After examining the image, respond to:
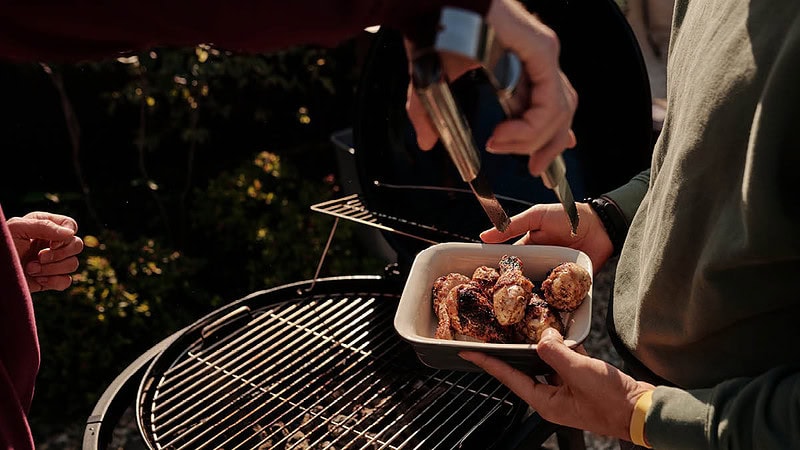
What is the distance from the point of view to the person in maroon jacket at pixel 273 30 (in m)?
0.83

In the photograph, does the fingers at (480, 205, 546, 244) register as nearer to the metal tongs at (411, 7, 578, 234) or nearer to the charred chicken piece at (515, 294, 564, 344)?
the charred chicken piece at (515, 294, 564, 344)

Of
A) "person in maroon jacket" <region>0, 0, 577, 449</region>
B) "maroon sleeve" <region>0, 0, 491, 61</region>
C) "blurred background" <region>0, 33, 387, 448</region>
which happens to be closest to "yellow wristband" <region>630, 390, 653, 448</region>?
"person in maroon jacket" <region>0, 0, 577, 449</region>

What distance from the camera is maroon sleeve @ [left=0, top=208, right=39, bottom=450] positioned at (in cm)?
113

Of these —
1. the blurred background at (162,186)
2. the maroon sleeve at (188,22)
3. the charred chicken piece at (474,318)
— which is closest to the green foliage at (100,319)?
the blurred background at (162,186)

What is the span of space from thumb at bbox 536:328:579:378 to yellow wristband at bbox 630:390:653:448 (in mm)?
127

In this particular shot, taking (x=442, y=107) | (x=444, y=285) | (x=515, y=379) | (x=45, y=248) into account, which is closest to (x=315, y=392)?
(x=444, y=285)

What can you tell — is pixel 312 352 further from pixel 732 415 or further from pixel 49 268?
pixel 732 415

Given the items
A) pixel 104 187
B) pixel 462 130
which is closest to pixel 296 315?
pixel 462 130

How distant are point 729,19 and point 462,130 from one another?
0.48 metres

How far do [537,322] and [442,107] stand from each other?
62 cm

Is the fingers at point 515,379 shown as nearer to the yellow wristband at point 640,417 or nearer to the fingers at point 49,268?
the yellow wristband at point 640,417

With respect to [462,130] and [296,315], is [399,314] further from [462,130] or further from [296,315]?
[296,315]

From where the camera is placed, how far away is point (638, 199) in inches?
64.3

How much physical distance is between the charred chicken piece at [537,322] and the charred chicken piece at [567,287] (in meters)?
0.02
